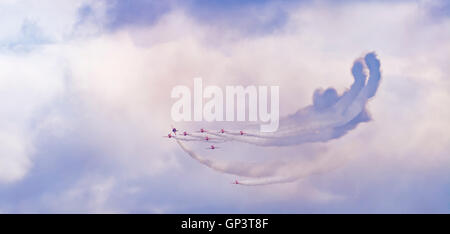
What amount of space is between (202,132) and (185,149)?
12.8 feet

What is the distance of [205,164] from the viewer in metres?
106

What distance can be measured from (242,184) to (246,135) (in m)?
7.48
